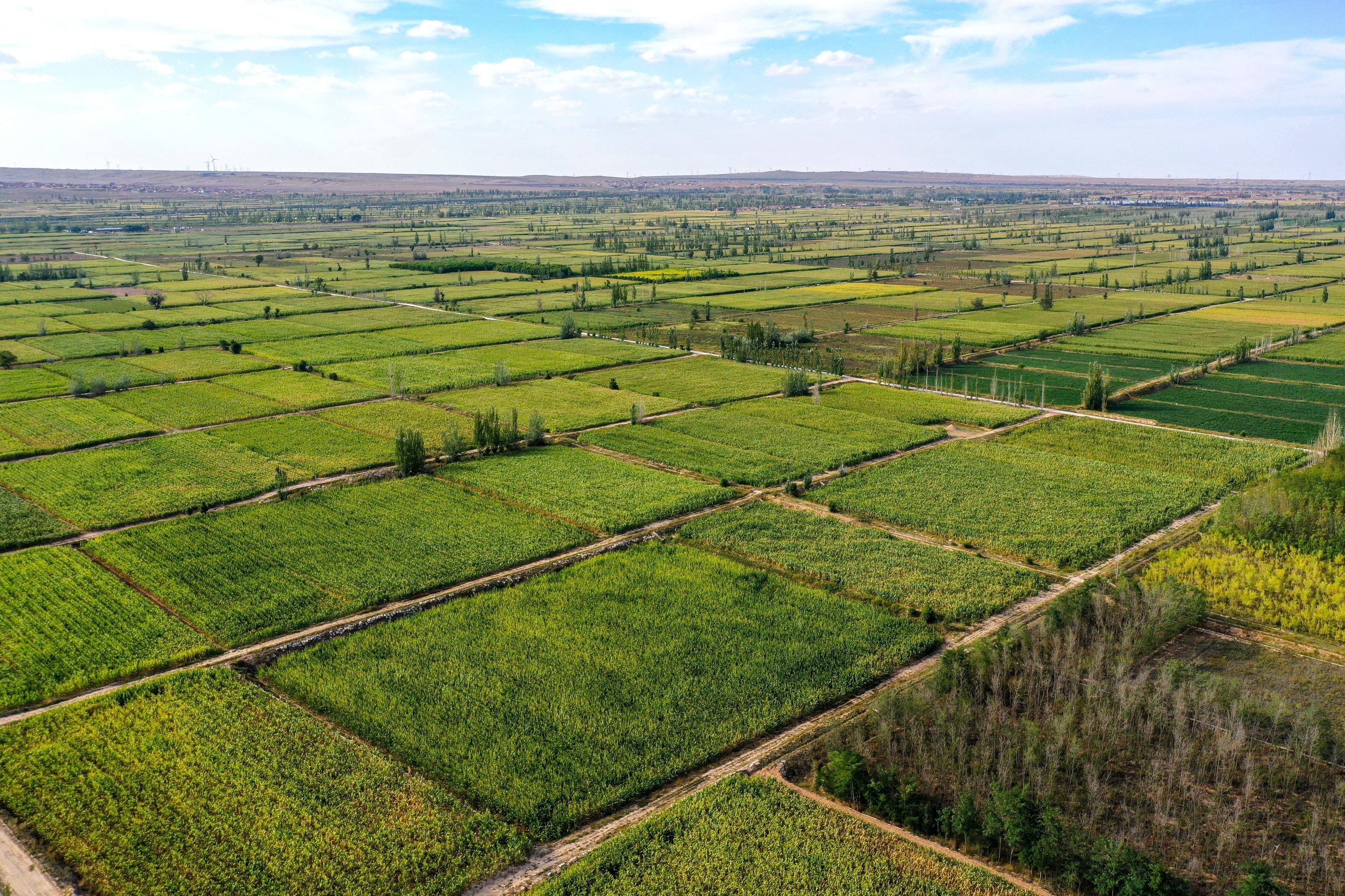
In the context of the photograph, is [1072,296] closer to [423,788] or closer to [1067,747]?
[1067,747]

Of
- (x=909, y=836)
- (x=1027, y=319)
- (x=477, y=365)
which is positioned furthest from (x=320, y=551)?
(x=1027, y=319)

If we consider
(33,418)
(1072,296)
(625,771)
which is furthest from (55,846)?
(1072,296)

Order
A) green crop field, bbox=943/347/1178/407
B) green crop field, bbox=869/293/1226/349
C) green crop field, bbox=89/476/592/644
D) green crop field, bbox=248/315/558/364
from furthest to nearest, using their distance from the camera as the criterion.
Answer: green crop field, bbox=869/293/1226/349 → green crop field, bbox=248/315/558/364 → green crop field, bbox=943/347/1178/407 → green crop field, bbox=89/476/592/644

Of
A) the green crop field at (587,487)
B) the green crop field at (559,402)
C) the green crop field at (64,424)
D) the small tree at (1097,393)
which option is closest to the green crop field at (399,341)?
the green crop field at (559,402)

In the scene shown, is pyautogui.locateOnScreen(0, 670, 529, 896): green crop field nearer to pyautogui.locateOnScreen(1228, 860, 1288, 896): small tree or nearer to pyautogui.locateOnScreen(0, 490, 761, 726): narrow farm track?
pyautogui.locateOnScreen(0, 490, 761, 726): narrow farm track

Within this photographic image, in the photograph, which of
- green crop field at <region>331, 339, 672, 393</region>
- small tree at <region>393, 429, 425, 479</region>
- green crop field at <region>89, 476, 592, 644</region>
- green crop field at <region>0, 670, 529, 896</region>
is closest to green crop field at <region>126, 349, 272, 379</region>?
green crop field at <region>331, 339, 672, 393</region>

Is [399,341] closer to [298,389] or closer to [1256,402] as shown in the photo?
[298,389]

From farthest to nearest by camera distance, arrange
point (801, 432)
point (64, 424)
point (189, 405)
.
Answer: point (189, 405) → point (64, 424) → point (801, 432)
